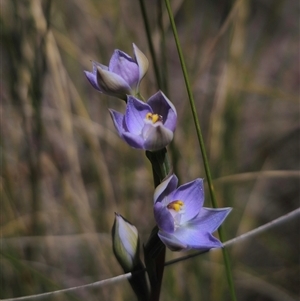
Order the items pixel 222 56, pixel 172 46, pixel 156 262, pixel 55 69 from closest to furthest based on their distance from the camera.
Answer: pixel 156 262 → pixel 55 69 → pixel 222 56 → pixel 172 46

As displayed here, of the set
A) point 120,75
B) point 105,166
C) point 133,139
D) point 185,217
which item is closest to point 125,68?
point 120,75

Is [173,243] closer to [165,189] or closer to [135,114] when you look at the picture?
[165,189]

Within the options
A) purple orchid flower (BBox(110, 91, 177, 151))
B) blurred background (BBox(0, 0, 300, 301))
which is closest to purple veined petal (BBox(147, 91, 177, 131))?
purple orchid flower (BBox(110, 91, 177, 151))

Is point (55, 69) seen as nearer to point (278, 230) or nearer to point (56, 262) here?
point (56, 262)

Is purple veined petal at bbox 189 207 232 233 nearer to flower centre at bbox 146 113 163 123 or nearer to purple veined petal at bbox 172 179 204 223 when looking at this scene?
purple veined petal at bbox 172 179 204 223

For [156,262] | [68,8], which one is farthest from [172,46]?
[156,262]

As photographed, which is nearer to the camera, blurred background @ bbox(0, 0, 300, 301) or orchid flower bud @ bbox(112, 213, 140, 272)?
orchid flower bud @ bbox(112, 213, 140, 272)
